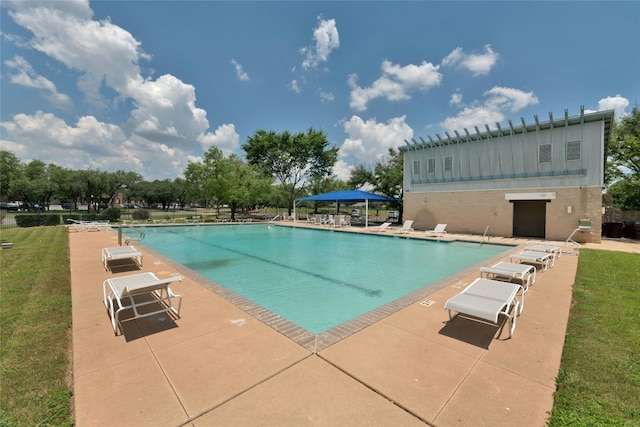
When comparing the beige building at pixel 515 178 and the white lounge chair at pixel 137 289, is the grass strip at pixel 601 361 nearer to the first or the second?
the white lounge chair at pixel 137 289

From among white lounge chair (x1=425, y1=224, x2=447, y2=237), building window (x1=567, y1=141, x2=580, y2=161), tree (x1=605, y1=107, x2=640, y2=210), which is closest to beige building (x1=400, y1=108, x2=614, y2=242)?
building window (x1=567, y1=141, x2=580, y2=161)

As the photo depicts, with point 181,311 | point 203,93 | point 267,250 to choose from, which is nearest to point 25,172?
point 203,93

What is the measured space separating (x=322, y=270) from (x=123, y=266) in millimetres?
5433

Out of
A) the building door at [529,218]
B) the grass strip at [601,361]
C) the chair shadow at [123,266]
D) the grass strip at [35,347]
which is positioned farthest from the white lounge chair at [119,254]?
the building door at [529,218]

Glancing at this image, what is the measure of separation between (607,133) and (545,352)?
18.3 metres

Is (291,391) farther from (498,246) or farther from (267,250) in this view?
(498,246)

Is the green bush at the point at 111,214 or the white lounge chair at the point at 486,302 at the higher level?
the green bush at the point at 111,214

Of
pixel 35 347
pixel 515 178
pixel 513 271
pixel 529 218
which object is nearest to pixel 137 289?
pixel 35 347

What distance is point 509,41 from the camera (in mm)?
12109

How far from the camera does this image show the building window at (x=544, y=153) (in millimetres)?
14289

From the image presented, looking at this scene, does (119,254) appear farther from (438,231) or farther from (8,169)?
(8,169)

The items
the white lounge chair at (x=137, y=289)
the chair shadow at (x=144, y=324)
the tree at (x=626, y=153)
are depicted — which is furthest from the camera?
the tree at (x=626, y=153)

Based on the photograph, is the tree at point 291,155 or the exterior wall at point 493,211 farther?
the tree at point 291,155

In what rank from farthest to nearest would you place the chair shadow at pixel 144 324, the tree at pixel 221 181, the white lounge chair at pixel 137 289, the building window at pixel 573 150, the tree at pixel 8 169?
the tree at pixel 8 169
the tree at pixel 221 181
the building window at pixel 573 150
the white lounge chair at pixel 137 289
the chair shadow at pixel 144 324
